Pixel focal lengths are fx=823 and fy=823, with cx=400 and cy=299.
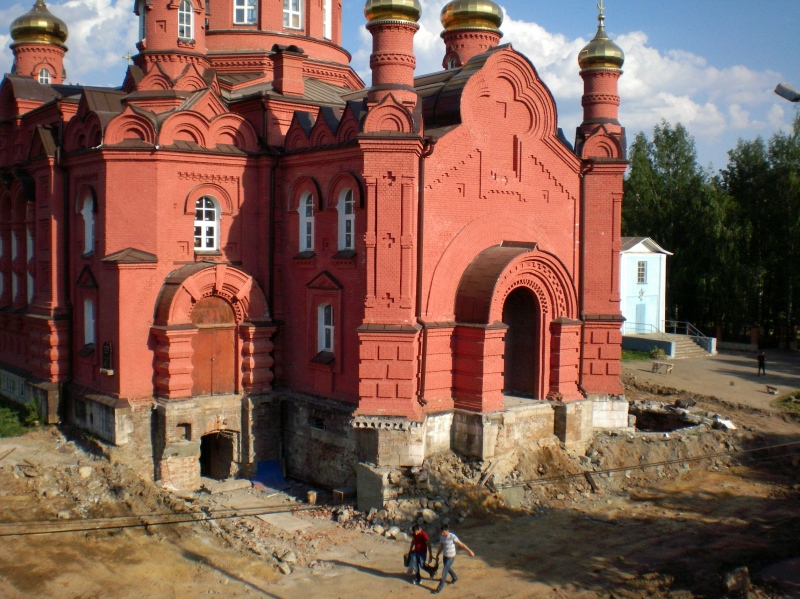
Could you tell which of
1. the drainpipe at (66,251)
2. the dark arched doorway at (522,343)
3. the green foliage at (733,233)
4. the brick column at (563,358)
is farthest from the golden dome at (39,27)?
the green foliage at (733,233)

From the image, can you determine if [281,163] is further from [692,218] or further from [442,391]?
[692,218]

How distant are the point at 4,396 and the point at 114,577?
10768 mm

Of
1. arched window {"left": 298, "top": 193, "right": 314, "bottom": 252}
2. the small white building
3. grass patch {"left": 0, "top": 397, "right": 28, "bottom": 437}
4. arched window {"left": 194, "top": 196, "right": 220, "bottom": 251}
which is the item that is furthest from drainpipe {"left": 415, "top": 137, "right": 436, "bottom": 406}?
the small white building

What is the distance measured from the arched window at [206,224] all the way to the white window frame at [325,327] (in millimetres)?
2589

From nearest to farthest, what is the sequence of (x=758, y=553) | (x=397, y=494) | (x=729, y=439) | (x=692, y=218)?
(x=758, y=553)
(x=397, y=494)
(x=729, y=439)
(x=692, y=218)

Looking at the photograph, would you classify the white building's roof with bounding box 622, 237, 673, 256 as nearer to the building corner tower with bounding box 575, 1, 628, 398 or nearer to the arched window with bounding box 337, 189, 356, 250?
the building corner tower with bounding box 575, 1, 628, 398

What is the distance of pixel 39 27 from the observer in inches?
922

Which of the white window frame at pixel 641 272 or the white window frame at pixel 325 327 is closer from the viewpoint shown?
the white window frame at pixel 325 327

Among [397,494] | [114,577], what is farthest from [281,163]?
[114,577]

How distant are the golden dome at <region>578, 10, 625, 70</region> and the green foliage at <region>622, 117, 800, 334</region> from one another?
1772 cm

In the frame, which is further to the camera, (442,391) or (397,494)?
(442,391)

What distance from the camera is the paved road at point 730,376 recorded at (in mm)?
23844

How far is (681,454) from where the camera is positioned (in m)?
17.0

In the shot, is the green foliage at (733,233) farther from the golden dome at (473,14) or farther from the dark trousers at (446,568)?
the dark trousers at (446,568)
